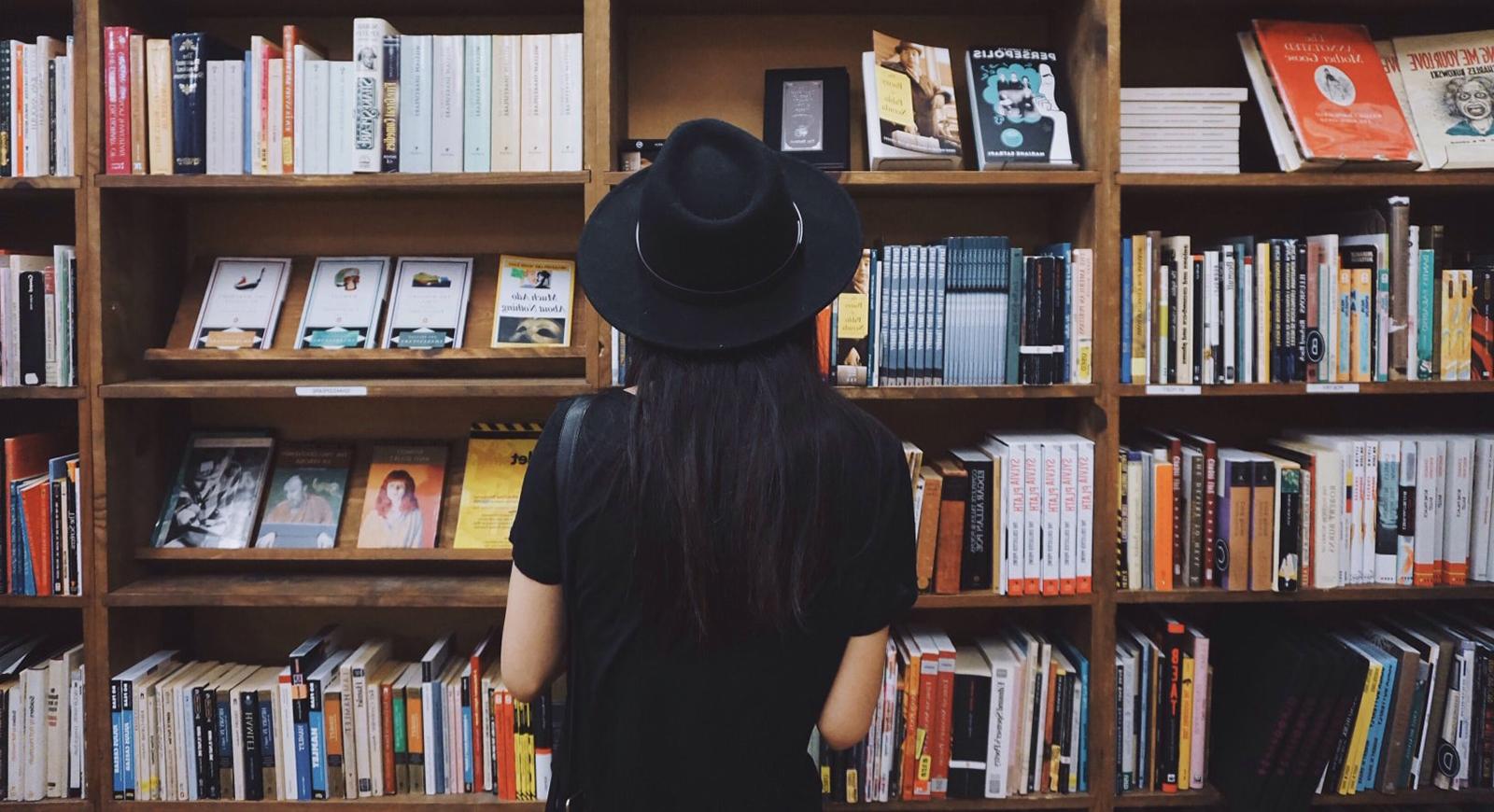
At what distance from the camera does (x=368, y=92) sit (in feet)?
5.67

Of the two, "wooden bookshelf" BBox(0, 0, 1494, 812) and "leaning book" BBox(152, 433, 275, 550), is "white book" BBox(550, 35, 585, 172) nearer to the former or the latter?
"wooden bookshelf" BBox(0, 0, 1494, 812)

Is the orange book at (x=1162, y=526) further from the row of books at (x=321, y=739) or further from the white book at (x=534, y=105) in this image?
the white book at (x=534, y=105)

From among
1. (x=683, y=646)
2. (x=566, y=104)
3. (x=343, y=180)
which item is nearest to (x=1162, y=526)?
(x=683, y=646)

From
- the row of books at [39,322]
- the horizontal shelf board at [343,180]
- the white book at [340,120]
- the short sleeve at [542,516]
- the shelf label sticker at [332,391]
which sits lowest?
the short sleeve at [542,516]

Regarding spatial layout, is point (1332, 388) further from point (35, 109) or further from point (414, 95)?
point (35, 109)

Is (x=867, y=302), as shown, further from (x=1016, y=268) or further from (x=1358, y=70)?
(x=1358, y=70)

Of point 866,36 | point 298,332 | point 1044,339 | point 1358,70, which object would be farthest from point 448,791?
point 1358,70

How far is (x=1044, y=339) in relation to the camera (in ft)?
5.78

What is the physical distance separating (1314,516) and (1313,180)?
0.69 m

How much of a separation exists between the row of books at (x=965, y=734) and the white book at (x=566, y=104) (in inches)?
48.5

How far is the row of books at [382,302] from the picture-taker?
190 centimetres

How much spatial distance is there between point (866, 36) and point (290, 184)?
1.33 metres

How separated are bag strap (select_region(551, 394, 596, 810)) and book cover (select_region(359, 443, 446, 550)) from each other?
3.05 ft

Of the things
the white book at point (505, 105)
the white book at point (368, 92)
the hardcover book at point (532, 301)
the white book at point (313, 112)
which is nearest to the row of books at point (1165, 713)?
the hardcover book at point (532, 301)
